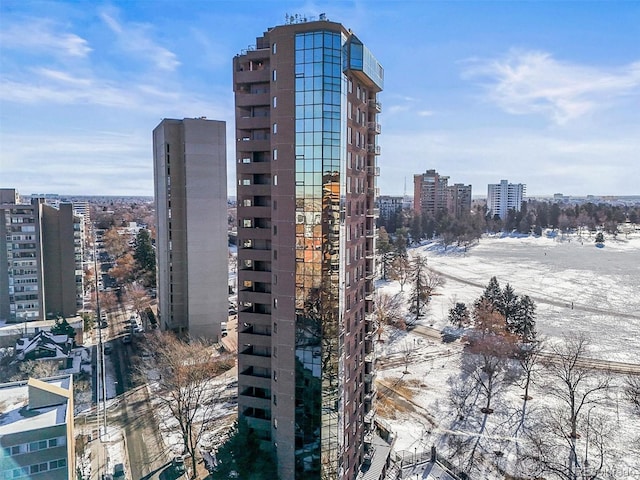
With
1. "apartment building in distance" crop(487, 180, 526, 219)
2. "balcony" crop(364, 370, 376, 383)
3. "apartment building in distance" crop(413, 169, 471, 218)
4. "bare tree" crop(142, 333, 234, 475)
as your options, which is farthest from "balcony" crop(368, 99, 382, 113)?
"apartment building in distance" crop(487, 180, 526, 219)

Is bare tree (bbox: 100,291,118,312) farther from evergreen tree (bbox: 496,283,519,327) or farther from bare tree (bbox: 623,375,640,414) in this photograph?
bare tree (bbox: 623,375,640,414)

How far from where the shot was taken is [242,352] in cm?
679

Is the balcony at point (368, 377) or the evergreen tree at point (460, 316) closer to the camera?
the balcony at point (368, 377)

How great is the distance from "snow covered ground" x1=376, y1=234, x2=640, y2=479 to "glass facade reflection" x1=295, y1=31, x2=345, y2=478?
2.81 m

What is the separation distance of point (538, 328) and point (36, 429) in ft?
46.4

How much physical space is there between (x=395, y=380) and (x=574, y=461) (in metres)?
4.27

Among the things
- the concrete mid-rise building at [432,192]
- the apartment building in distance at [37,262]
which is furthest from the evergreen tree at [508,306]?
the concrete mid-rise building at [432,192]

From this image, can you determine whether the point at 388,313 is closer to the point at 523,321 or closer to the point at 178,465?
the point at 523,321

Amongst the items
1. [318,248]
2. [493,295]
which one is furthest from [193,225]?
[493,295]

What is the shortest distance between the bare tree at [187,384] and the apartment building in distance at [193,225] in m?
1.56

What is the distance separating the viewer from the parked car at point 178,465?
7142 millimetres

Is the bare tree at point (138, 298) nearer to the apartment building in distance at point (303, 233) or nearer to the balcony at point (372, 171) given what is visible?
the apartment building in distance at point (303, 233)

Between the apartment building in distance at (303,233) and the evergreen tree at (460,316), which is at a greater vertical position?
the apartment building in distance at (303,233)

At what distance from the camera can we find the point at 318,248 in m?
5.59
